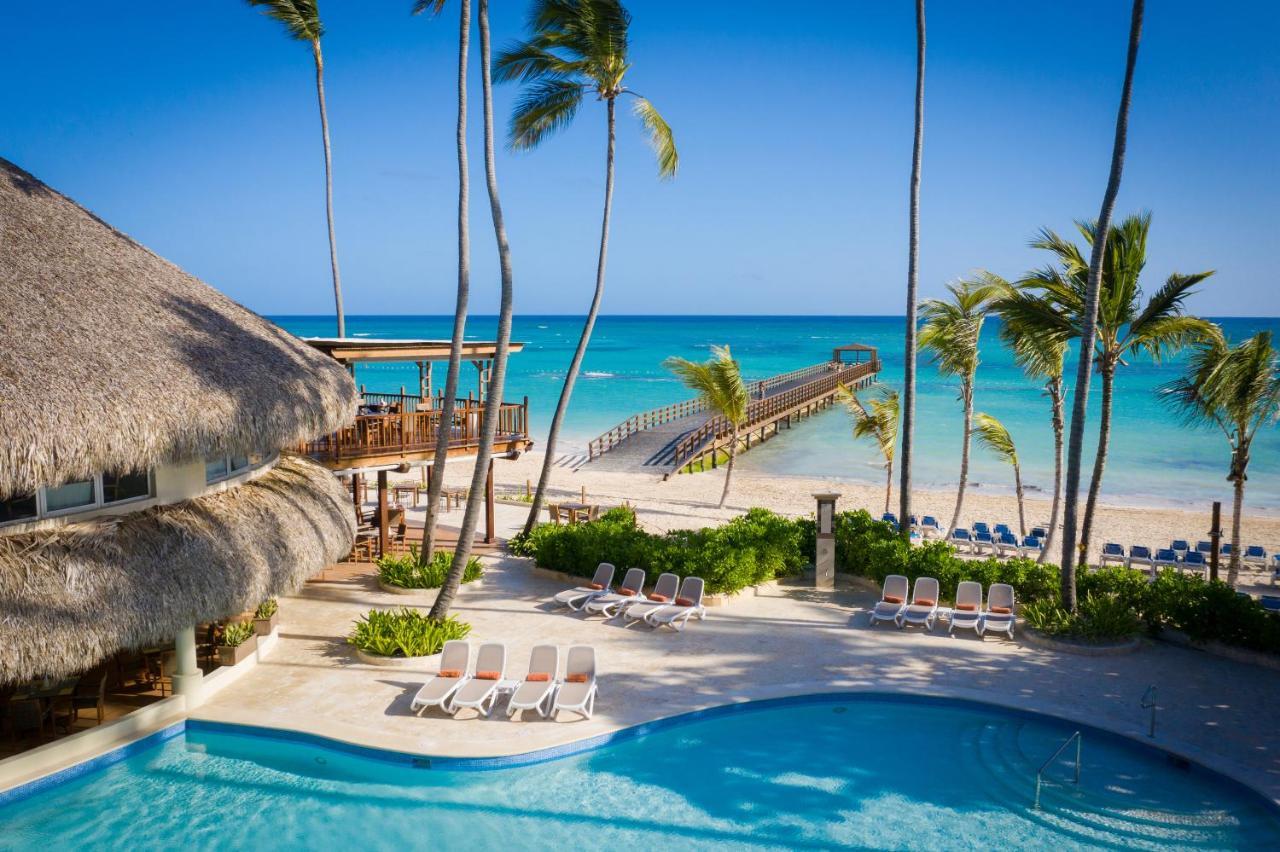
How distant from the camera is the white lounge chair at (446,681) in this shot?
1141 cm

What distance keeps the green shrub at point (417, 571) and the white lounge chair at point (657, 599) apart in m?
3.37

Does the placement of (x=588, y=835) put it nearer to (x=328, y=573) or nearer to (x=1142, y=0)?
(x=328, y=573)

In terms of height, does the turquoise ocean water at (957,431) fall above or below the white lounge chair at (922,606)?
above

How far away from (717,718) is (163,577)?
693 centimetres

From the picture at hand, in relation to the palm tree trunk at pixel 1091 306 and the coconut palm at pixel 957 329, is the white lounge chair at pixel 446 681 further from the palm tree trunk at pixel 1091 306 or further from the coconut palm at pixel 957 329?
the coconut palm at pixel 957 329

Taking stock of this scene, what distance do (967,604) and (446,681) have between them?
8714mm

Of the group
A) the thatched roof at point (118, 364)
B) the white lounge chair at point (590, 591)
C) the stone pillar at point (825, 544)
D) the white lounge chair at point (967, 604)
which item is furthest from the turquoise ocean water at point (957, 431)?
the thatched roof at point (118, 364)

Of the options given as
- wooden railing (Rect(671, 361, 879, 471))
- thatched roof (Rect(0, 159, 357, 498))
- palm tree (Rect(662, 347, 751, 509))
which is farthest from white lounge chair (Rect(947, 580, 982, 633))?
wooden railing (Rect(671, 361, 879, 471))

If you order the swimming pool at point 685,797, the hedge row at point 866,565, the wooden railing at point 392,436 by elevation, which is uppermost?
the wooden railing at point 392,436

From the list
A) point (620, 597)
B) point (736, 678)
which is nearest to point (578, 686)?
point (736, 678)

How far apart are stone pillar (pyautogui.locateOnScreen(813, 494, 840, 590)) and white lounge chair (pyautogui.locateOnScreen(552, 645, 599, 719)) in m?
6.66

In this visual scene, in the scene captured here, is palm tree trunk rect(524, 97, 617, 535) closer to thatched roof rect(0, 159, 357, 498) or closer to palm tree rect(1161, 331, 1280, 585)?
thatched roof rect(0, 159, 357, 498)

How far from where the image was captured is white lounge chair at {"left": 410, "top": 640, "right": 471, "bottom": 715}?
37.4ft

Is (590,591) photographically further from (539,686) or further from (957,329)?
(957,329)
